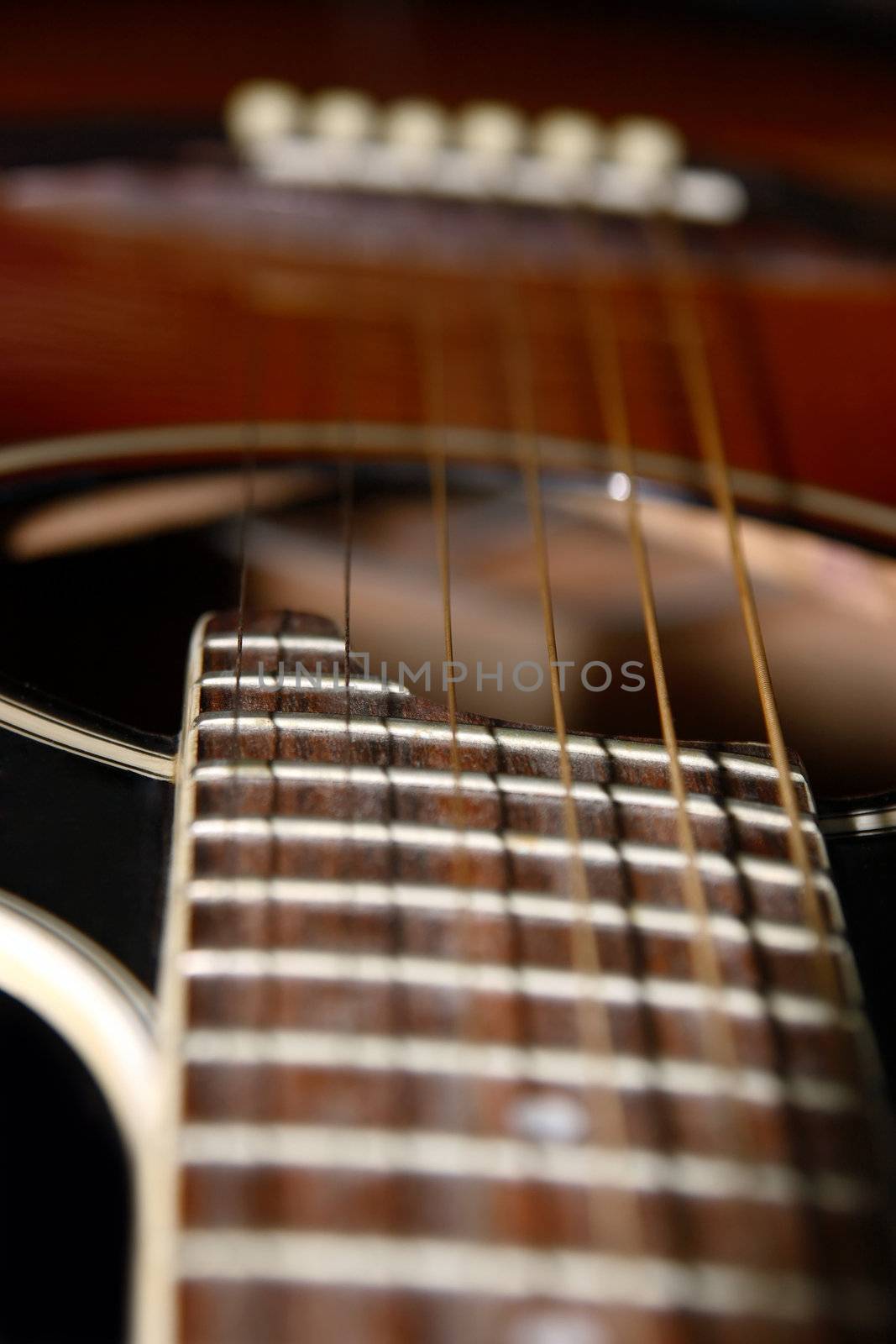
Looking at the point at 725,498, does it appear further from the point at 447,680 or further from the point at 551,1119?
the point at 551,1119

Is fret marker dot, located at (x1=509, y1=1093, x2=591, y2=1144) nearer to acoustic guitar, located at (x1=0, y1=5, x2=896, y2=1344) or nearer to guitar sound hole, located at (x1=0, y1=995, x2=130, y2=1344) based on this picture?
acoustic guitar, located at (x1=0, y1=5, x2=896, y2=1344)

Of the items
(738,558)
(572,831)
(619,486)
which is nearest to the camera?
(572,831)

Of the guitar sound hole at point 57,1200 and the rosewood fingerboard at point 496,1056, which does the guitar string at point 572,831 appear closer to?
the rosewood fingerboard at point 496,1056

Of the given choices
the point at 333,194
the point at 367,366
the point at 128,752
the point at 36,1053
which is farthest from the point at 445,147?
the point at 36,1053

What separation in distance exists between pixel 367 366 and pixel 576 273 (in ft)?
0.64

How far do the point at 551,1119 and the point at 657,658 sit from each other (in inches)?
9.8

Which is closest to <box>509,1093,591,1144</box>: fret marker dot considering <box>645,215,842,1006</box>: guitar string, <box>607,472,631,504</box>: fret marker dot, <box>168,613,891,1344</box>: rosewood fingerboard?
<box>168,613,891,1344</box>: rosewood fingerboard

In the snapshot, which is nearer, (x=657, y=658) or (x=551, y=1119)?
(x=551, y=1119)

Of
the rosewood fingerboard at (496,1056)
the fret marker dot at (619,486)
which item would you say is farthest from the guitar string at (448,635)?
the fret marker dot at (619,486)

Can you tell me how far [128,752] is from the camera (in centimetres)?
61

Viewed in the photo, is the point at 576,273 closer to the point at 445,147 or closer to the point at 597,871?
the point at 445,147

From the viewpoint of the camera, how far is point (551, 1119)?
45 centimetres

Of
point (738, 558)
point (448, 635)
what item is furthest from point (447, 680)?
point (738, 558)

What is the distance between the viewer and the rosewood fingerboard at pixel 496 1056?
0.40 meters
